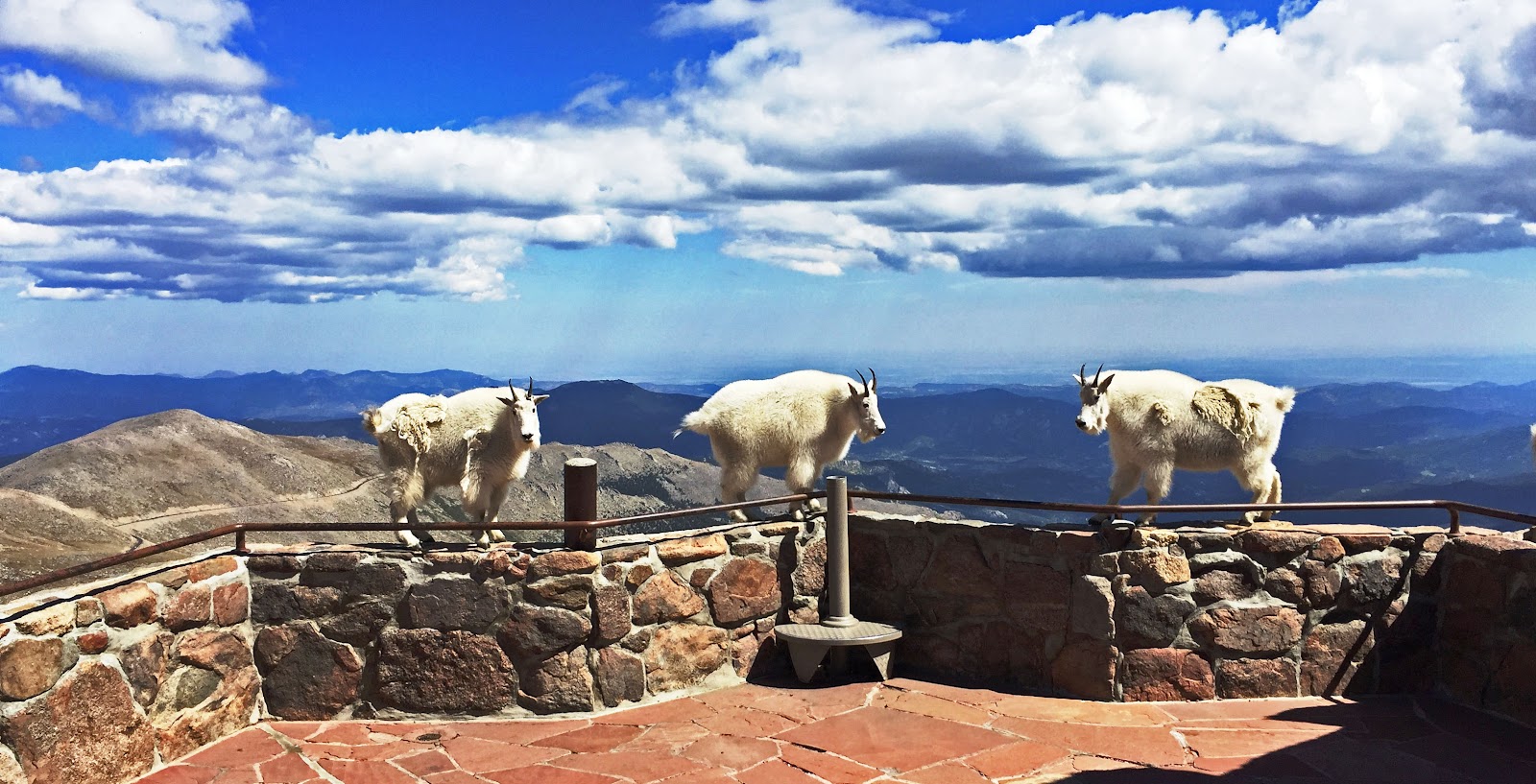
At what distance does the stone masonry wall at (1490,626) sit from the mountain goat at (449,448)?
17.7 ft

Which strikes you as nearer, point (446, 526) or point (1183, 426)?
point (446, 526)

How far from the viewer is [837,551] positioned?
277 inches

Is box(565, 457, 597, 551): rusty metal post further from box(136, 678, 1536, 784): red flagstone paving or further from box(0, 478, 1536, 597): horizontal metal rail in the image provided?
box(136, 678, 1536, 784): red flagstone paving

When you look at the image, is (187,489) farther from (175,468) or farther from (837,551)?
(837,551)

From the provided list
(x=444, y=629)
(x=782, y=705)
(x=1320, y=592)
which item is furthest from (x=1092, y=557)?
(x=444, y=629)

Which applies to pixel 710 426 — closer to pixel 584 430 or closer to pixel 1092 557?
pixel 1092 557

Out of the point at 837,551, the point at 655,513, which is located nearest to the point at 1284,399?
the point at 837,551

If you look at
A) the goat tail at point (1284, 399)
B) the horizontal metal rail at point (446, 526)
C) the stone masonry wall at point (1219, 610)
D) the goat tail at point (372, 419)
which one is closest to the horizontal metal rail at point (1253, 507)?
the stone masonry wall at point (1219, 610)

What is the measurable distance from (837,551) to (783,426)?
87cm

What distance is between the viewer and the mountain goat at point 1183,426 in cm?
644

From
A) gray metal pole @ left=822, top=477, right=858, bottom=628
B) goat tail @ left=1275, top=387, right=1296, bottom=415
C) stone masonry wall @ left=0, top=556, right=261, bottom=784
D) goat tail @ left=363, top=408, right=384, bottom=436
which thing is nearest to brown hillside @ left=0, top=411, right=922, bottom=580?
gray metal pole @ left=822, top=477, right=858, bottom=628

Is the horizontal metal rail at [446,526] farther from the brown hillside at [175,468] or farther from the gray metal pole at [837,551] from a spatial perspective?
the brown hillside at [175,468]

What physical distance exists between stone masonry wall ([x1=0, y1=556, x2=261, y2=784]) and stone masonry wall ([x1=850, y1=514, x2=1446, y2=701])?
4307 mm

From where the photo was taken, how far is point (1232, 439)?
6422mm
